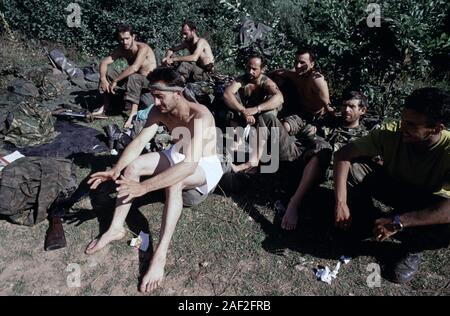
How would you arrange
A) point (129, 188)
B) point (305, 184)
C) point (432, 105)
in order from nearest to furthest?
point (432, 105) < point (129, 188) < point (305, 184)

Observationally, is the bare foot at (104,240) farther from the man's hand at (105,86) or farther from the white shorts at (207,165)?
A: the man's hand at (105,86)

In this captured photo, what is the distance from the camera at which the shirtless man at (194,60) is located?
6.75 metres

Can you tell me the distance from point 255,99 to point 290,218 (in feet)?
7.21

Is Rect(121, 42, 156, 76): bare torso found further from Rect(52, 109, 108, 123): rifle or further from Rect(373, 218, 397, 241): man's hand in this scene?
Rect(373, 218, 397, 241): man's hand

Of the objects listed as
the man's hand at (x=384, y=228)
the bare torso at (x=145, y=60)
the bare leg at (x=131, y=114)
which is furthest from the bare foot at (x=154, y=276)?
the bare torso at (x=145, y=60)

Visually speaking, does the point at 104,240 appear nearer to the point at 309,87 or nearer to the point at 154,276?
the point at 154,276

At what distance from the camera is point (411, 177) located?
126 inches

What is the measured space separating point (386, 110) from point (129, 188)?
4.33 meters

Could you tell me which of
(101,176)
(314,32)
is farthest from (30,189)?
(314,32)

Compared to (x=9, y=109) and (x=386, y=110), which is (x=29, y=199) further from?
(x=386, y=110)

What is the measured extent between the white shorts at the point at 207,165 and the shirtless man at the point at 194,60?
3389mm
